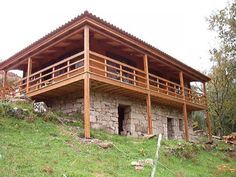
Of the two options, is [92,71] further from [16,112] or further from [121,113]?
[16,112]

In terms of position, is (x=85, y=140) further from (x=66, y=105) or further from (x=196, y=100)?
(x=196, y=100)

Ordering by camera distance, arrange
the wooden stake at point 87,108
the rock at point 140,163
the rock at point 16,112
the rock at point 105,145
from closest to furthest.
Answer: the rock at point 140,163, the rock at point 105,145, the wooden stake at point 87,108, the rock at point 16,112

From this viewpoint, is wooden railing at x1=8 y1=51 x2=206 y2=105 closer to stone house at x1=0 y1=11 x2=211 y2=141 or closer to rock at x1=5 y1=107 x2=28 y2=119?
stone house at x1=0 y1=11 x2=211 y2=141

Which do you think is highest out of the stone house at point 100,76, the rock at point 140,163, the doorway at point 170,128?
the stone house at point 100,76

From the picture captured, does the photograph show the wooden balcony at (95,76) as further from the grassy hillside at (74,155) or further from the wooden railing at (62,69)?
the grassy hillside at (74,155)

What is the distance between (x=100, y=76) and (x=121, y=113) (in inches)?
208

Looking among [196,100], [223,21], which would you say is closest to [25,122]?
[196,100]

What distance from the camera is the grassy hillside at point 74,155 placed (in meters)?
8.45

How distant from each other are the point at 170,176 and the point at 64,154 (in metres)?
3.64

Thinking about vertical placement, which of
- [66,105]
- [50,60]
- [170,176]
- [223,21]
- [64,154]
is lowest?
[170,176]

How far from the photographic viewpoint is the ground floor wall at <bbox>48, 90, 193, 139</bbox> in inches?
625

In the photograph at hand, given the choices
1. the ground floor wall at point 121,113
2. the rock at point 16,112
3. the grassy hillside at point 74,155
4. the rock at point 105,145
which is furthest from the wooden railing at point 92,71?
the rock at point 105,145

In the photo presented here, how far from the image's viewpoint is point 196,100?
23.4 m

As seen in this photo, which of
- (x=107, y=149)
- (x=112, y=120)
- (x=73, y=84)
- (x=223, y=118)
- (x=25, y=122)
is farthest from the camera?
(x=223, y=118)
